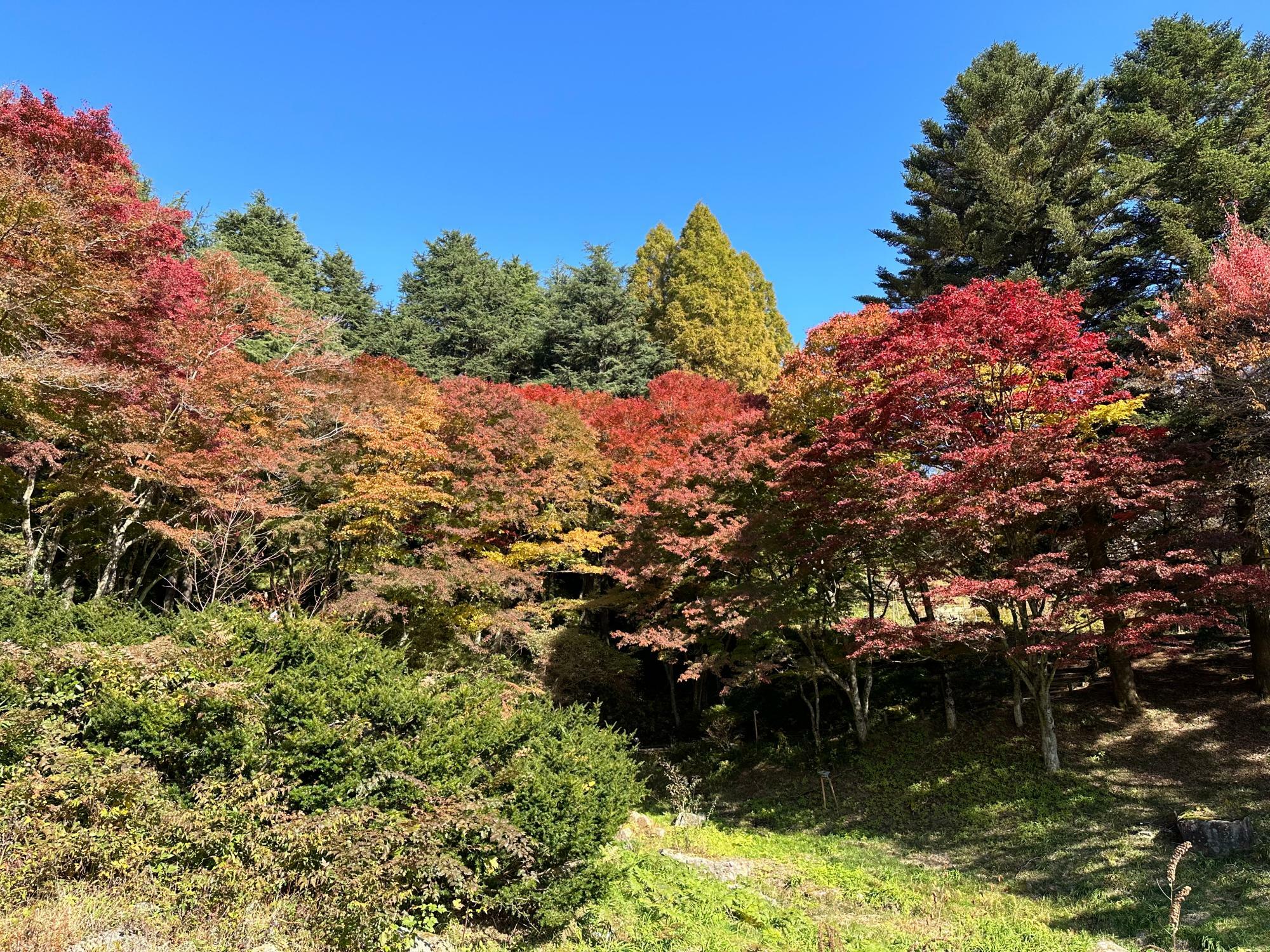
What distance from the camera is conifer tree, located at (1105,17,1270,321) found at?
11.4m

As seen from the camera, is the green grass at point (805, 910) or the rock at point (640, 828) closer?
the green grass at point (805, 910)

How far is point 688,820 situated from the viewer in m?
9.98

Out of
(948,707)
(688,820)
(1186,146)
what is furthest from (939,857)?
(1186,146)

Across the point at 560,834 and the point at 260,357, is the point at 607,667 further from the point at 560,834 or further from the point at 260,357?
the point at 260,357

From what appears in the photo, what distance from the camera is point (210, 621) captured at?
19.6 ft

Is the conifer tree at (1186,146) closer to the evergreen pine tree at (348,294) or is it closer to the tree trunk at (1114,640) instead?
the tree trunk at (1114,640)

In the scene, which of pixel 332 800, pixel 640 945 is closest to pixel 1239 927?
pixel 640 945

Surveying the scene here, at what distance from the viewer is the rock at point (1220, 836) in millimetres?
6918

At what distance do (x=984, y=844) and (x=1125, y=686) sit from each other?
15.6 feet

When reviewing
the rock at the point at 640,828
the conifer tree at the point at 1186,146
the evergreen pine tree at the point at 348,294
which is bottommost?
the rock at the point at 640,828

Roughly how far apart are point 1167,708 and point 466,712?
1204 centimetres

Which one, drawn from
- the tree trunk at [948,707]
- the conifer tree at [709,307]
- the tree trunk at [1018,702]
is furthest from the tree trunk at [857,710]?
the conifer tree at [709,307]

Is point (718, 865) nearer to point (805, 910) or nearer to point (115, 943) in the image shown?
point (805, 910)

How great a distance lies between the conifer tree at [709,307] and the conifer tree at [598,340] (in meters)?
1.37
